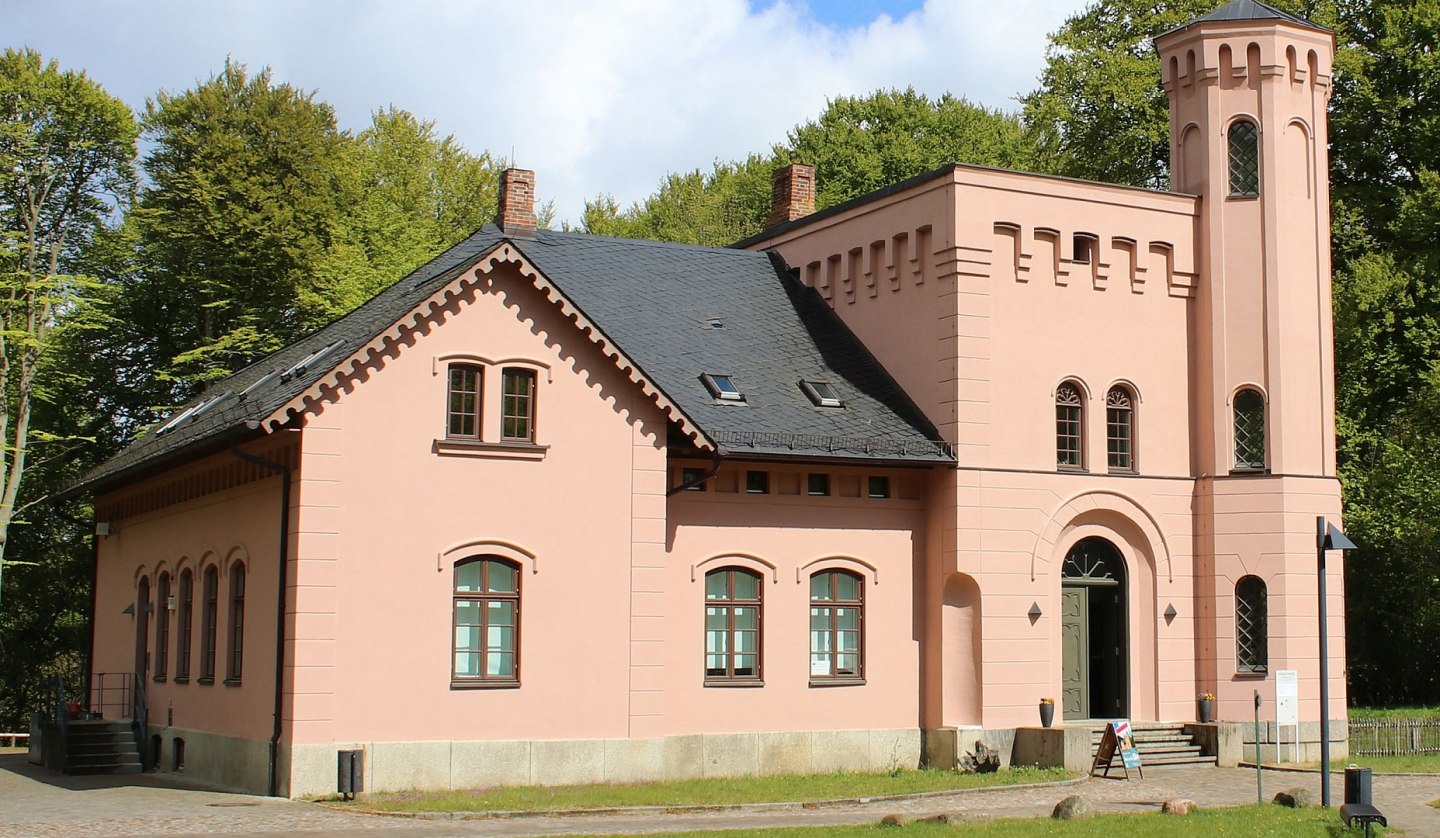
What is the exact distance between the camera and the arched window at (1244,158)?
2947cm

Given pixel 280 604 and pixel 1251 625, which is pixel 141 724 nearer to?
pixel 280 604

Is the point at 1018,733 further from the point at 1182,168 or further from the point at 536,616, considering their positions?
the point at 1182,168

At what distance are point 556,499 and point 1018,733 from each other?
8.37 m

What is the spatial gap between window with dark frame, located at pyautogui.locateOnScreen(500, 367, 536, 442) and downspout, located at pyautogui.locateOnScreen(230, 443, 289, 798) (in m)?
3.01

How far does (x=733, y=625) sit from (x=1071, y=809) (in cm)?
713

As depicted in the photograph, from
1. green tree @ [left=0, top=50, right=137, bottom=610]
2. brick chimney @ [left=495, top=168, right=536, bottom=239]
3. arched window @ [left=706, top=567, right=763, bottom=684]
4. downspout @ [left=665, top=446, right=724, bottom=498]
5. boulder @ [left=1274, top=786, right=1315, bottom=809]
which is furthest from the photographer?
green tree @ [left=0, top=50, right=137, bottom=610]

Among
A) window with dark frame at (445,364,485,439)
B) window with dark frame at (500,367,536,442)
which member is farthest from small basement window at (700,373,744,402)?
window with dark frame at (445,364,485,439)

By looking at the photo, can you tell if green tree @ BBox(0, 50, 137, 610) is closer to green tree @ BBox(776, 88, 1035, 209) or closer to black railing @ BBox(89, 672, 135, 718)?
black railing @ BBox(89, 672, 135, 718)

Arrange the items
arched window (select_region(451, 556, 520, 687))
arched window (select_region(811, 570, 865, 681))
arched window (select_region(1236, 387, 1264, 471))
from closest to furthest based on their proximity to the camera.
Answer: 1. arched window (select_region(451, 556, 520, 687))
2. arched window (select_region(811, 570, 865, 681))
3. arched window (select_region(1236, 387, 1264, 471))

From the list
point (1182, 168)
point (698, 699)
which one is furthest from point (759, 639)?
point (1182, 168)

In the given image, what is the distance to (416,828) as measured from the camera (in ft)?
62.7

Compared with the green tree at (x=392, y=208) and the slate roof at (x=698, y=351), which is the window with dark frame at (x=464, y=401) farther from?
the green tree at (x=392, y=208)

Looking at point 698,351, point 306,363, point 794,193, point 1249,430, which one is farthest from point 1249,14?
point 306,363

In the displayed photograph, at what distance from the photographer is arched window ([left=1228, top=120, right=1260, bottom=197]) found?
29.5m
